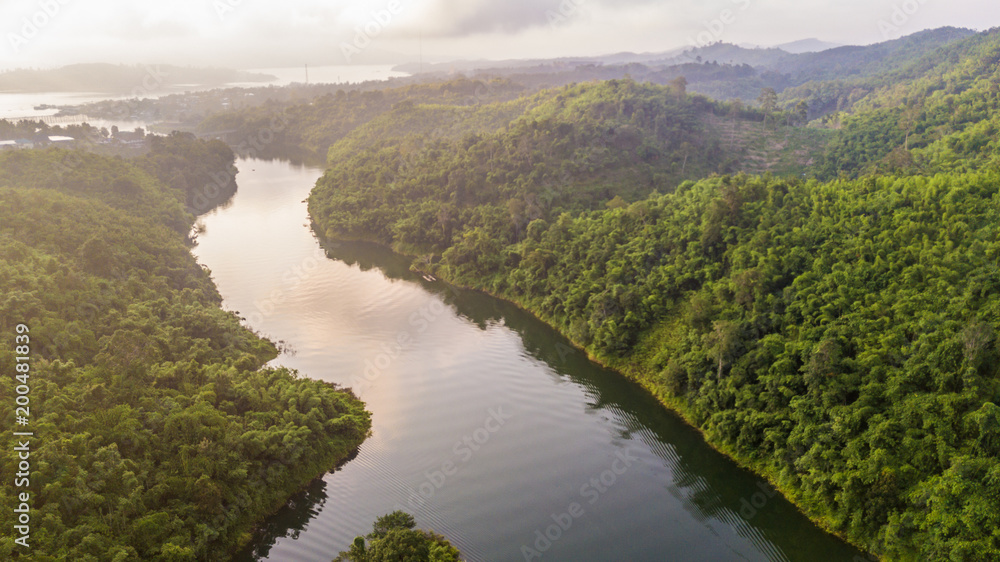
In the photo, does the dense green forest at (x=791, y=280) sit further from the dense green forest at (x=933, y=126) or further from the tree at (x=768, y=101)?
the tree at (x=768, y=101)

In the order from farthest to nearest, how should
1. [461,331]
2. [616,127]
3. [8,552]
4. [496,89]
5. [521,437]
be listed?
[496,89] → [616,127] → [461,331] → [521,437] → [8,552]

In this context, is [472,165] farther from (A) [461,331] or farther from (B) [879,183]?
(B) [879,183]

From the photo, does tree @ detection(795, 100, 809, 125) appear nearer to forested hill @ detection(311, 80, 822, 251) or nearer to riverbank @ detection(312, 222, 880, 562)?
forested hill @ detection(311, 80, 822, 251)

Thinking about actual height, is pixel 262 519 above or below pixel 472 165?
below

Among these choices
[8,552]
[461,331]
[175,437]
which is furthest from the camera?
[461,331]

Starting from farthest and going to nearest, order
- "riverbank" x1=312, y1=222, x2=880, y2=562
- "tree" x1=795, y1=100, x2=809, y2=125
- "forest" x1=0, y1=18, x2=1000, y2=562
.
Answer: "tree" x1=795, y1=100, x2=809, y2=125 → "riverbank" x1=312, y1=222, x2=880, y2=562 → "forest" x1=0, y1=18, x2=1000, y2=562

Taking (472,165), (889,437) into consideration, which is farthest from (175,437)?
(472,165)

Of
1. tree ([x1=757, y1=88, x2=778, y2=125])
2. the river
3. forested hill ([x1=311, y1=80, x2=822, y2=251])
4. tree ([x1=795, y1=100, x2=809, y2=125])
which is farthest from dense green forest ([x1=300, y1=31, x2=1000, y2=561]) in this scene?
tree ([x1=795, y1=100, x2=809, y2=125])

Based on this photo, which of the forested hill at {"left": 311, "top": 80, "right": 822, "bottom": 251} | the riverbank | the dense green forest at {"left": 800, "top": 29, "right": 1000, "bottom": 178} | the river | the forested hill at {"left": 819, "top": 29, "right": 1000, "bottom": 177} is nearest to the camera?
the river
